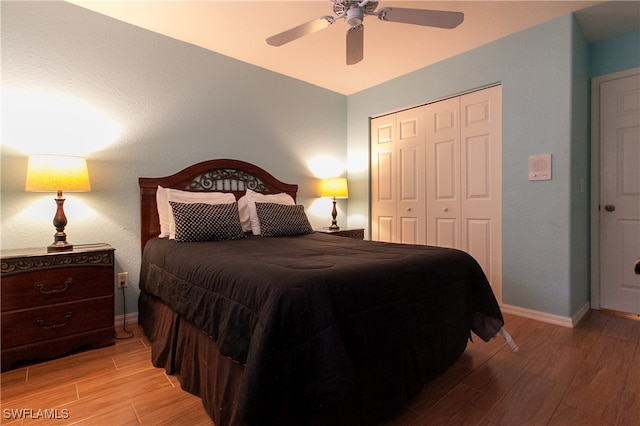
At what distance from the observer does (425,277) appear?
1.55 meters

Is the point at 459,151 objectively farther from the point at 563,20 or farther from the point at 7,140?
the point at 7,140

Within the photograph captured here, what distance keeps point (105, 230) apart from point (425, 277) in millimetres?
2439

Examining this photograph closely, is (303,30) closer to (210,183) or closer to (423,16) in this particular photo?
(423,16)

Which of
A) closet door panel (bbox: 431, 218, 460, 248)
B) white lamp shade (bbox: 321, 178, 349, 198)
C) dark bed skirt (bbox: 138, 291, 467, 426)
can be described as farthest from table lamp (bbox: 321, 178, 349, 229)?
dark bed skirt (bbox: 138, 291, 467, 426)

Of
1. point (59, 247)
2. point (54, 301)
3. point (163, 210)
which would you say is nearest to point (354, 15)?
point (163, 210)

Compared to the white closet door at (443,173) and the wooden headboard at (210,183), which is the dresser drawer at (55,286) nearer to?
the wooden headboard at (210,183)

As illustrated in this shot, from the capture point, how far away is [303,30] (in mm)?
1913

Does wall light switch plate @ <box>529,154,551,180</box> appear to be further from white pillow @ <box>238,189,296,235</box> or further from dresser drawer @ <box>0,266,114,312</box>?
dresser drawer @ <box>0,266,114,312</box>

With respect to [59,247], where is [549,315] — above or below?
below

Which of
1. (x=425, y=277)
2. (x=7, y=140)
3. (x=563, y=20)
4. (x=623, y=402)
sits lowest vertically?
(x=623, y=402)

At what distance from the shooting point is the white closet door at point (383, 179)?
12.6 ft

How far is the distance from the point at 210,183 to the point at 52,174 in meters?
1.23

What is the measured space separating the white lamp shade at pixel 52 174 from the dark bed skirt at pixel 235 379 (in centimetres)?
108

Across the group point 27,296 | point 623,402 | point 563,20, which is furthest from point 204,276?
point 563,20
